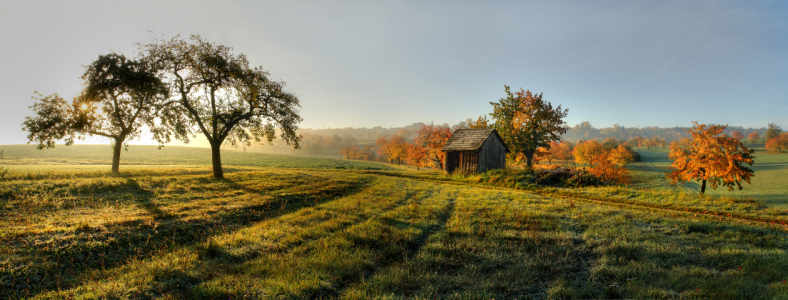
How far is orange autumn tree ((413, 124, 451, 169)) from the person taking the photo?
46.6m

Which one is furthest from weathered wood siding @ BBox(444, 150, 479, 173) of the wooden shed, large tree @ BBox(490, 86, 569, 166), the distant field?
the distant field

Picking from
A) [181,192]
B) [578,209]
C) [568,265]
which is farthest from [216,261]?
[578,209]

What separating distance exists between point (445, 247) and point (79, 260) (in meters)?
8.53

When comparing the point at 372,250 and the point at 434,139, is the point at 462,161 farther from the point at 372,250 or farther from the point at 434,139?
the point at 372,250

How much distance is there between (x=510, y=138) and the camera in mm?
36312

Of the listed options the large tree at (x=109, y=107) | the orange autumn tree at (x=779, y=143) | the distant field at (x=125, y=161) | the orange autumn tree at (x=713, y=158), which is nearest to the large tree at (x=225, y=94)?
the large tree at (x=109, y=107)

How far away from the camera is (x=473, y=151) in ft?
101

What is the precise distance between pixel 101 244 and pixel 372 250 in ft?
22.6

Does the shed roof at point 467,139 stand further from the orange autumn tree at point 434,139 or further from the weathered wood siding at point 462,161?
the orange autumn tree at point 434,139

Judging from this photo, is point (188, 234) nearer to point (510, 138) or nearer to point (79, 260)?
point (79, 260)

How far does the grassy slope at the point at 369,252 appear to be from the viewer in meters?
4.89

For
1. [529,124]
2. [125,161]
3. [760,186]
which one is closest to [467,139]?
[529,124]

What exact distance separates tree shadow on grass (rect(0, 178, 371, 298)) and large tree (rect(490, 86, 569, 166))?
32100 mm

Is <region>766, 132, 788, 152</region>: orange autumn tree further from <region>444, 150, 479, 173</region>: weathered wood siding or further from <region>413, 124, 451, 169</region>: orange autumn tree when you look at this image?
<region>444, 150, 479, 173</region>: weathered wood siding
